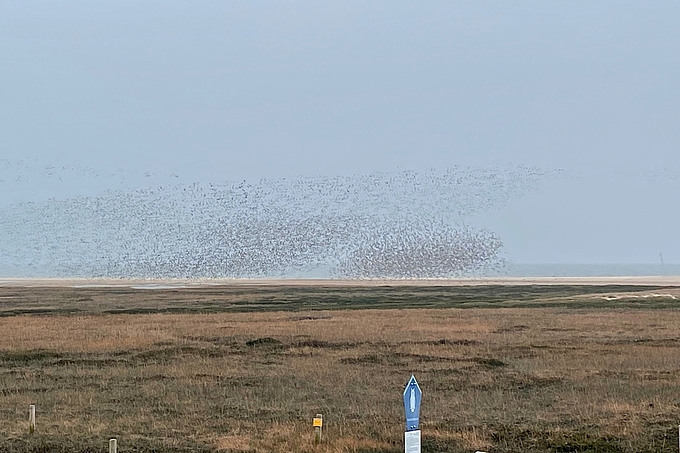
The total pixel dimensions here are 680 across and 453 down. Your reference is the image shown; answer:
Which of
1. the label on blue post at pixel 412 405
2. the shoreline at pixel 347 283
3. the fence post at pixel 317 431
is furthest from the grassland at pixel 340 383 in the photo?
the shoreline at pixel 347 283

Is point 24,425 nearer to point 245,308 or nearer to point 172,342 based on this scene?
point 172,342

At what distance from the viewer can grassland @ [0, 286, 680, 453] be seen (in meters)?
18.8

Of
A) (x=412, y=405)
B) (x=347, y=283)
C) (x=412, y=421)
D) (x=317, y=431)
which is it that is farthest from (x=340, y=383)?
(x=347, y=283)

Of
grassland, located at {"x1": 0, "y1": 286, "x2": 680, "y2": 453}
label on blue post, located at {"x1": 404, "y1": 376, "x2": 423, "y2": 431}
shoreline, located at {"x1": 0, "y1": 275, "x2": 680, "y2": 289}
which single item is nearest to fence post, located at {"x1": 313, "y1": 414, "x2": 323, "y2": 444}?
grassland, located at {"x1": 0, "y1": 286, "x2": 680, "y2": 453}

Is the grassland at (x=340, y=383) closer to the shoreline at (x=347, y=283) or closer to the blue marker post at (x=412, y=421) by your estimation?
the blue marker post at (x=412, y=421)

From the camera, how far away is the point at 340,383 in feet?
90.0

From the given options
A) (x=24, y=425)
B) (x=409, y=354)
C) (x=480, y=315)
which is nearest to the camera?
(x=24, y=425)

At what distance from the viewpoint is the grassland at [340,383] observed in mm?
18766

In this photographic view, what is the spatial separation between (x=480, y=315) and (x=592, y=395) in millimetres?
34133

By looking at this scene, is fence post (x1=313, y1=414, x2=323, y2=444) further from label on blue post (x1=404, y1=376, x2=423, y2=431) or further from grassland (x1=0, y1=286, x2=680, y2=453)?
label on blue post (x1=404, y1=376, x2=423, y2=431)

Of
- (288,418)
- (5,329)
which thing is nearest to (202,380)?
(288,418)

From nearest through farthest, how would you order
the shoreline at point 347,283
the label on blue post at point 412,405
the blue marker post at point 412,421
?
the blue marker post at point 412,421 → the label on blue post at point 412,405 → the shoreline at point 347,283

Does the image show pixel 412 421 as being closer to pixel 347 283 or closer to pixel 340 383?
pixel 340 383

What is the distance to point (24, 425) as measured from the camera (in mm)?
20062
